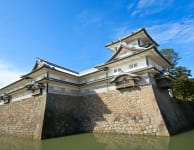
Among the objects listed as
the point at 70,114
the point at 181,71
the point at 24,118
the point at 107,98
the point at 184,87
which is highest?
the point at 181,71

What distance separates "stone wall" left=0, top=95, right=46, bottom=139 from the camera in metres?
10.4

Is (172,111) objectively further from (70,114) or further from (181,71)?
(181,71)

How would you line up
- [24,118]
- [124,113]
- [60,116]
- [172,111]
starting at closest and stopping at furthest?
1. [124,113]
2. [172,111]
3. [60,116]
4. [24,118]

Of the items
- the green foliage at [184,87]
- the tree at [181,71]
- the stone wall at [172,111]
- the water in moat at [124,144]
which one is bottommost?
the water in moat at [124,144]

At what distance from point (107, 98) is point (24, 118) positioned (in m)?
6.88

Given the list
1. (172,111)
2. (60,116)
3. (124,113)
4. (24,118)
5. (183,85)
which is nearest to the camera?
(124,113)

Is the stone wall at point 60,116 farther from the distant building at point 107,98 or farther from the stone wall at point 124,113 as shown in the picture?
the stone wall at point 124,113

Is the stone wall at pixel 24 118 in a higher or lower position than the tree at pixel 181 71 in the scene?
lower

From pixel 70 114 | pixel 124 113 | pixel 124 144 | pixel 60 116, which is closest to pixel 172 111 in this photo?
pixel 124 113

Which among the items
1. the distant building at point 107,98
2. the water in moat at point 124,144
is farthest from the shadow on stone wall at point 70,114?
the water in moat at point 124,144

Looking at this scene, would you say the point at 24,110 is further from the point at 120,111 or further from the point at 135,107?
the point at 135,107

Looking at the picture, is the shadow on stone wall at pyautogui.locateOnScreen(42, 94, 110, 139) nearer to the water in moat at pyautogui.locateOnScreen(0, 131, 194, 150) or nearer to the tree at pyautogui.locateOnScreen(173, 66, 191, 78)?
the water in moat at pyautogui.locateOnScreen(0, 131, 194, 150)

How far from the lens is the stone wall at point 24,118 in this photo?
1035 cm

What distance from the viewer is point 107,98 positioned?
11219 millimetres
